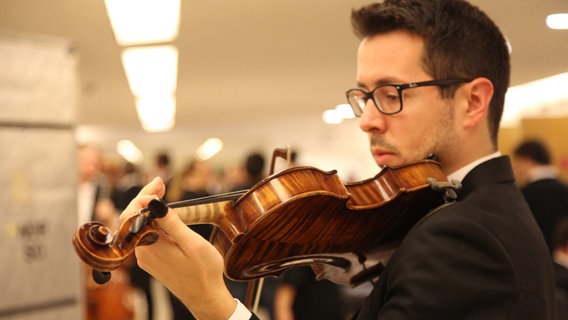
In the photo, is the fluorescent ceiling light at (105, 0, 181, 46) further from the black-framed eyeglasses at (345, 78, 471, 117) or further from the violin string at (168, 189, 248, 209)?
the violin string at (168, 189, 248, 209)

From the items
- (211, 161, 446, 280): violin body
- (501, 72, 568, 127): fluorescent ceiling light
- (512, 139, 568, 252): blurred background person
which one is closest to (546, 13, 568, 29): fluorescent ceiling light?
(512, 139, 568, 252): blurred background person

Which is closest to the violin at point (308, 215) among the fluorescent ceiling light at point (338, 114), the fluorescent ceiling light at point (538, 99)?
the fluorescent ceiling light at point (538, 99)

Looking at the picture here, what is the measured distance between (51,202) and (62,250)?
290 mm

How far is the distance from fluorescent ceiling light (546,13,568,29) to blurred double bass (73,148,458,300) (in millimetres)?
4074

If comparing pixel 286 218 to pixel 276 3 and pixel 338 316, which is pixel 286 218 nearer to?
pixel 338 316

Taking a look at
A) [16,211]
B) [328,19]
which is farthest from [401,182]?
[328,19]

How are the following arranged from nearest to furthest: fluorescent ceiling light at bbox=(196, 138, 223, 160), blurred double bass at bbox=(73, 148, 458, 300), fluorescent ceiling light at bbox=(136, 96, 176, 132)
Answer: blurred double bass at bbox=(73, 148, 458, 300) < fluorescent ceiling light at bbox=(136, 96, 176, 132) < fluorescent ceiling light at bbox=(196, 138, 223, 160)

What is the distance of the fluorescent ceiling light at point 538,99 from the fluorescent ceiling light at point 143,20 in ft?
17.7

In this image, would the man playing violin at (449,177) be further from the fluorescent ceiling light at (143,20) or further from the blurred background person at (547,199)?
the fluorescent ceiling light at (143,20)

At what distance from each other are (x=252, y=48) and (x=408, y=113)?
526 centimetres

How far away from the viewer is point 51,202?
11.2 feet

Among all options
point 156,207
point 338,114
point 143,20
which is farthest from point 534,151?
point 338,114

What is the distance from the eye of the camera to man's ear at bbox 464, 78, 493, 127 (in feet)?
4.52

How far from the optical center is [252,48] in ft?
21.3
